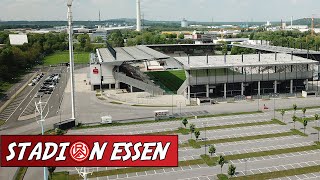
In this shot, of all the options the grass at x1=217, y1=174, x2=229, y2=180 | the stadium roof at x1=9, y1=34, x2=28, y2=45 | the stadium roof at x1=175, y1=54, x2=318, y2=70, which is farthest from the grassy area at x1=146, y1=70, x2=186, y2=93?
the stadium roof at x1=9, y1=34, x2=28, y2=45

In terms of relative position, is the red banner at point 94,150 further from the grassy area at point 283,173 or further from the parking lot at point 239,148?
the grassy area at point 283,173

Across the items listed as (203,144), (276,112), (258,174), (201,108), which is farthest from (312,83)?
(258,174)

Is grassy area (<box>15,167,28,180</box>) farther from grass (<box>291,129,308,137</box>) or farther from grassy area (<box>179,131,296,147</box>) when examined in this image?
grass (<box>291,129,308,137</box>)

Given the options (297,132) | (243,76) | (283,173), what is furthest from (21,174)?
(243,76)

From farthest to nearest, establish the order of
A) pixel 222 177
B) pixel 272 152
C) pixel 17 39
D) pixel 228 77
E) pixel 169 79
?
1. pixel 17 39
2. pixel 169 79
3. pixel 228 77
4. pixel 272 152
5. pixel 222 177

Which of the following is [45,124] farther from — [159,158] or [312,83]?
[312,83]

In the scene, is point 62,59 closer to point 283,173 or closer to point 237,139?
point 237,139

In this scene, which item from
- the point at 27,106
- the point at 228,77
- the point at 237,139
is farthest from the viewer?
the point at 228,77
